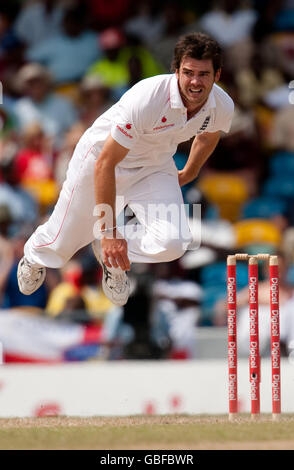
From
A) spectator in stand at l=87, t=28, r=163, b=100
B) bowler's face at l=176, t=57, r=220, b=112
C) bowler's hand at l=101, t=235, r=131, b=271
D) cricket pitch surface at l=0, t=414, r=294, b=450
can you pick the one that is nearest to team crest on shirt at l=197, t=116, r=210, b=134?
bowler's face at l=176, t=57, r=220, b=112

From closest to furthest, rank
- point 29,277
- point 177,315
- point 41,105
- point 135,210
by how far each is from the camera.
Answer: point 135,210
point 29,277
point 177,315
point 41,105

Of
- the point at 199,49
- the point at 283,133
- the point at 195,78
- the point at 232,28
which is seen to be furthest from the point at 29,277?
the point at 232,28

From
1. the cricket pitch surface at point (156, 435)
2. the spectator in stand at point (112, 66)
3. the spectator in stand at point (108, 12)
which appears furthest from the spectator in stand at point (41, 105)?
the cricket pitch surface at point (156, 435)

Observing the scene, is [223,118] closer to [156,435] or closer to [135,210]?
[135,210]

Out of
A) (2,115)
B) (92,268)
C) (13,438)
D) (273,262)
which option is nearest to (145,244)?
(273,262)

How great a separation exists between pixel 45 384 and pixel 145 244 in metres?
2.00

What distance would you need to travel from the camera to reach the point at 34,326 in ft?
27.3

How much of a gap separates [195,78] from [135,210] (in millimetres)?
943

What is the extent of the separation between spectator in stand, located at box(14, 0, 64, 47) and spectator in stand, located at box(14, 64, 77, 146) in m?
0.69

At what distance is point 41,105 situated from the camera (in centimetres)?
1078

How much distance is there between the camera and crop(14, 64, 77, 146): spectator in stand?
1067 cm

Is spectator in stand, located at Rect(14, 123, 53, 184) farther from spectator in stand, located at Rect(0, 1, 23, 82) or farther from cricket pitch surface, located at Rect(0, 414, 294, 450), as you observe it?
cricket pitch surface, located at Rect(0, 414, 294, 450)

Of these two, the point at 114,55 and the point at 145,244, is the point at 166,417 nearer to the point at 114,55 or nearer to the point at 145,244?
the point at 145,244

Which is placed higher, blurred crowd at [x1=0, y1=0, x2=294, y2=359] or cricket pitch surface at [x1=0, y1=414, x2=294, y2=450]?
blurred crowd at [x1=0, y1=0, x2=294, y2=359]
